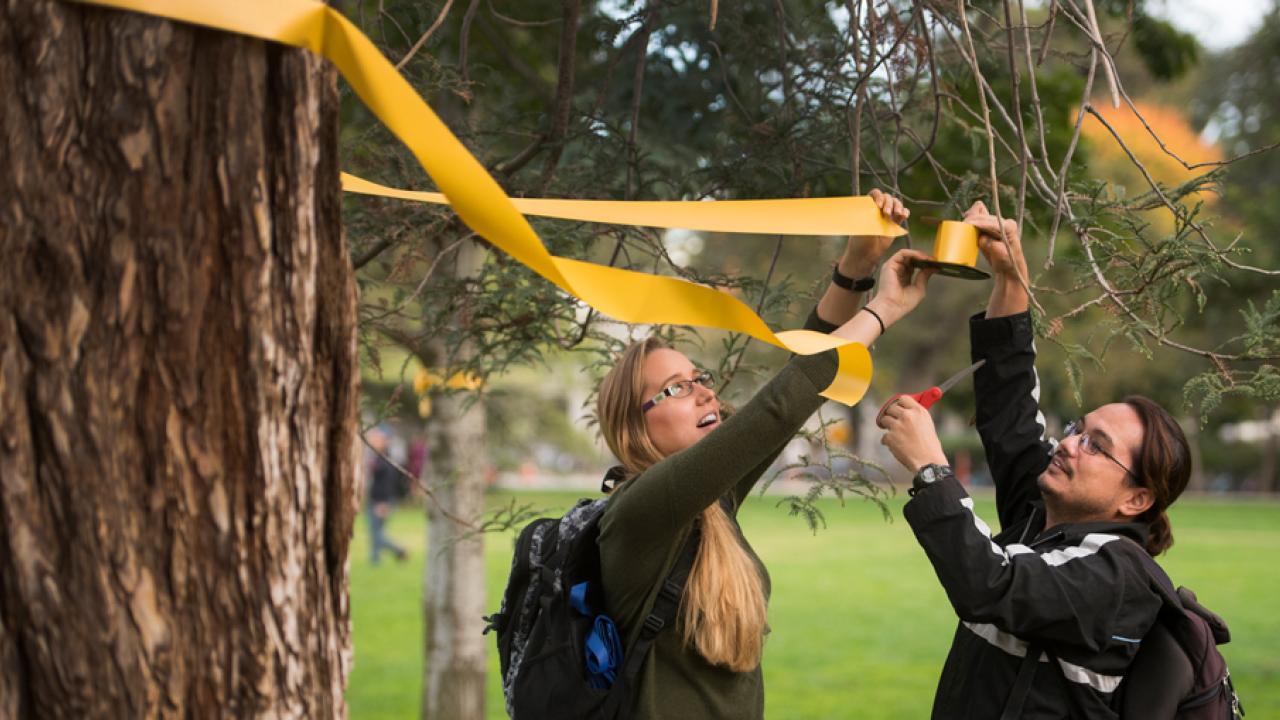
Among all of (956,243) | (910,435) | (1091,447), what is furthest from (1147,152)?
(910,435)

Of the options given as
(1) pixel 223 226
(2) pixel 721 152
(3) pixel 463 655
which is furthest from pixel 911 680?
(1) pixel 223 226

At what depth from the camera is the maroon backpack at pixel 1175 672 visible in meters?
2.45

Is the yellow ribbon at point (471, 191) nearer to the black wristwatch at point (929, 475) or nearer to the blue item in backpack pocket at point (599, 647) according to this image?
the black wristwatch at point (929, 475)

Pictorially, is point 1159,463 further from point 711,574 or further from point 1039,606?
point 711,574

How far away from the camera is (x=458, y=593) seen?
761 centimetres

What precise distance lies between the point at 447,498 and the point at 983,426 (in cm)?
560

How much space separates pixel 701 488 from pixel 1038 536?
34.6 inches

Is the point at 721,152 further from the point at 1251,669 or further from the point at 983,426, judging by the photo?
the point at 1251,669

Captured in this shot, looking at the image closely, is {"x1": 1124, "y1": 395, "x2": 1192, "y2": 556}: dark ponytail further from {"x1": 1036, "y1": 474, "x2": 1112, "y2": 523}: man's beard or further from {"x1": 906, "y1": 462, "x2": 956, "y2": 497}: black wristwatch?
{"x1": 906, "y1": 462, "x2": 956, "y2": 497}: black wristwatch

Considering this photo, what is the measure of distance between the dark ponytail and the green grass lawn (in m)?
1.69

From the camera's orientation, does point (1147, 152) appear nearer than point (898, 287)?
No

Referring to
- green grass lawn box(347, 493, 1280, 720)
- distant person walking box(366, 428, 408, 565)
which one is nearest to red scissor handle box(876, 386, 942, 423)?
green grass lawn box(347, 493, 1280, 720)

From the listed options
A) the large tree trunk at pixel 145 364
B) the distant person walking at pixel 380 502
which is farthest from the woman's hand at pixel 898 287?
the distant person walking at pixel 380 502

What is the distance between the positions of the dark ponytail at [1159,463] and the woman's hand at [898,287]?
58 centimetres
